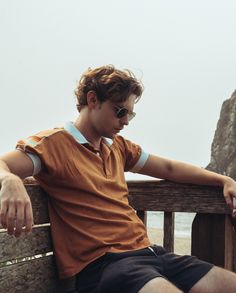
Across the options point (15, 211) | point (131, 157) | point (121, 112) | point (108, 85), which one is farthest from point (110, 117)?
point (15, 211)

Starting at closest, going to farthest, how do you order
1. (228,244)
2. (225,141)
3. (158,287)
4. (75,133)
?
(158,287), (75,133), (228,244), (225,141)

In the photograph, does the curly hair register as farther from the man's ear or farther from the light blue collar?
the light blue collar

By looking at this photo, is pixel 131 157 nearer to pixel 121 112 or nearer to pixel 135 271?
pixel 121 112

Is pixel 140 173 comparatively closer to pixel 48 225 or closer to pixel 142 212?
pixel 142 212

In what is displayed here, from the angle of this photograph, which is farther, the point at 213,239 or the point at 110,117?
the point at 213,239

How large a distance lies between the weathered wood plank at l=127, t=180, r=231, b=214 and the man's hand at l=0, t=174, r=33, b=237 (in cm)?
118

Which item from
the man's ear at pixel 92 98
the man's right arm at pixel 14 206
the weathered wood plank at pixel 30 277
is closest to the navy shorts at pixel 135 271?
the weathered wood plank at pixel 30 277

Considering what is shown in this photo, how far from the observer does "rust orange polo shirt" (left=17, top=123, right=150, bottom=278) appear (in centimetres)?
225

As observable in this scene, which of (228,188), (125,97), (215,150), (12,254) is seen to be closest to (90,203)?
(12,254)

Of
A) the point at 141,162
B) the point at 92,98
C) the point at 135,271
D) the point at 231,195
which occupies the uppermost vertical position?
the point at 92,98

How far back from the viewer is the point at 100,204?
2348 mm

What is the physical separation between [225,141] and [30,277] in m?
63.3

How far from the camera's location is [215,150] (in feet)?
214

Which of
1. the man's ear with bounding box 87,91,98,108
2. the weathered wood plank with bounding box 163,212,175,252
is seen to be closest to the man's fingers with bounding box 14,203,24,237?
the man's ear with bounding box 87,91,98,108
